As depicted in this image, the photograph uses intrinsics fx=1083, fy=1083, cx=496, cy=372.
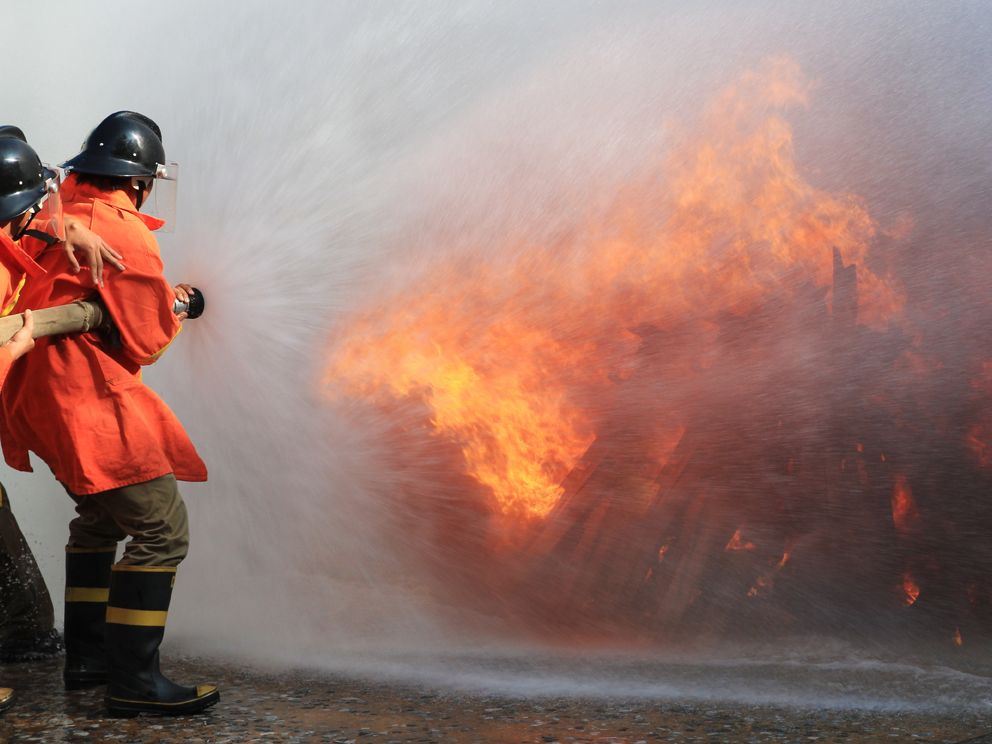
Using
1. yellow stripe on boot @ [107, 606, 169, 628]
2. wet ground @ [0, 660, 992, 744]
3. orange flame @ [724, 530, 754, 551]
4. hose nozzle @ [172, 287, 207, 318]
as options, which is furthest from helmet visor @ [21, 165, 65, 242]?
orange flame @ [724, 530, 754, 551]

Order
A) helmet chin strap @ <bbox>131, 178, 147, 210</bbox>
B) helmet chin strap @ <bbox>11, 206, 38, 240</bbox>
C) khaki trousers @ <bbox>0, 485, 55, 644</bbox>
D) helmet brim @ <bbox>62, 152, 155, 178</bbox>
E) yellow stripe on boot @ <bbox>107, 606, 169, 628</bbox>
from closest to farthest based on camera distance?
helmet chin strap @ <bbox>11, 206, 38, 240</bbox>, yellow stripe on boot @ <bbox>107, 606, 169, 628</bbox>, helmet brim @ <bbox>62, 152, 155, 178</bbox>, helmet chin strap @ <bbox>131, 178, 147, 210</bbox>, khaki trousers @ <bbox>0, 485, 55, 644</bbox>

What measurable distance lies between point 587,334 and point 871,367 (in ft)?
2.91

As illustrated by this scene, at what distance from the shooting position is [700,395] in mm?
3434

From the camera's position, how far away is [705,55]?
11.6 ft

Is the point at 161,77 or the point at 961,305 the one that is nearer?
the point at 961,305

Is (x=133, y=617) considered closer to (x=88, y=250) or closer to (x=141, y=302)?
(x=141, y=302)

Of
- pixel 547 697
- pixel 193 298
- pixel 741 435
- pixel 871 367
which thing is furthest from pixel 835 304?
pixel 193 298

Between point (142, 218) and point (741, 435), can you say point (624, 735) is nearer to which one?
point (741, 435)

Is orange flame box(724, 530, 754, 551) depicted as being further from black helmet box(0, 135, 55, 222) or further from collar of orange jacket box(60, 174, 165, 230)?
black helmet box(0, 135, 55, 222)

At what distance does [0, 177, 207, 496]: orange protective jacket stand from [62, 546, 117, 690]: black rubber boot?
0.39m

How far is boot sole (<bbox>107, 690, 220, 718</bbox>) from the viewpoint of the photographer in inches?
114

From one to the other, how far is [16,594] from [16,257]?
56.5 inches

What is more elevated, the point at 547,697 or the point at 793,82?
the point at 793,82

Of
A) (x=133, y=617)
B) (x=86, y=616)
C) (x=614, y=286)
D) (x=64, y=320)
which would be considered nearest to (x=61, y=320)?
(x=64, y=320)
